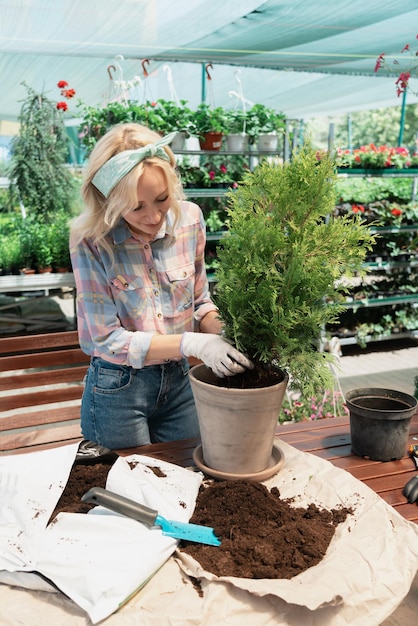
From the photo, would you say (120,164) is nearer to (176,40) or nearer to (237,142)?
(176,40)

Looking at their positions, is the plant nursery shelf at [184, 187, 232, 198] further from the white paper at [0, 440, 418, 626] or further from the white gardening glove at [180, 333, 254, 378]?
the white paper at [0, 440, 418, 626]

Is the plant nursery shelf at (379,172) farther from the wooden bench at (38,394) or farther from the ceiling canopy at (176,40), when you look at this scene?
the wooden bench at (38,394)

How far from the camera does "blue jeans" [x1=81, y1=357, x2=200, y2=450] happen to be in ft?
5.41

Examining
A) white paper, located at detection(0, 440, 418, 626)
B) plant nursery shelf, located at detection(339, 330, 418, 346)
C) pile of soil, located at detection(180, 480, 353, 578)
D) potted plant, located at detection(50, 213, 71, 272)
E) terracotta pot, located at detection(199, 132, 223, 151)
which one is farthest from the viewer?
plant nursery shelf, located at detection(339, 330, 418, 346)

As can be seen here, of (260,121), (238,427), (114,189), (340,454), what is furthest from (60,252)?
(238,427)

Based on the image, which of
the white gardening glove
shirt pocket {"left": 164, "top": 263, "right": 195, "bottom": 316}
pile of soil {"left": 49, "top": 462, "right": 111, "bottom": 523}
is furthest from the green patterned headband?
pile of soil {"left": 49, "top": 462, "right": 111, "bottom": 523}

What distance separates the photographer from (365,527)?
1114 mm

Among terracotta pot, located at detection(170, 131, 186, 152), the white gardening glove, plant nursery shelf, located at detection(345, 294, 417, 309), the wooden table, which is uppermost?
terracotta pot, located at detection(170, 131, 186, 152)

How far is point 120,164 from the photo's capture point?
145cm

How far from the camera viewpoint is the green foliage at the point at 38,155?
4.81 metres

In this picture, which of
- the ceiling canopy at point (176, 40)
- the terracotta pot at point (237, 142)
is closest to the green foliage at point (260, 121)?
the terracotta pot at point (237, 142)

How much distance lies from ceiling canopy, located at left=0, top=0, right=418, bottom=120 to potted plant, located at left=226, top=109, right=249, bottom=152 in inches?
7.8

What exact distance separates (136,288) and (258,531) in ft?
2.40

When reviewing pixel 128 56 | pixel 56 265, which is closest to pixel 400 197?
pixel 128 56
